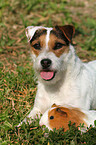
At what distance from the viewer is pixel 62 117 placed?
12.2 ft

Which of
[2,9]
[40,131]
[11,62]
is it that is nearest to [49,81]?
[40,131]

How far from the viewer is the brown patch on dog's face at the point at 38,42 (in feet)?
14.3

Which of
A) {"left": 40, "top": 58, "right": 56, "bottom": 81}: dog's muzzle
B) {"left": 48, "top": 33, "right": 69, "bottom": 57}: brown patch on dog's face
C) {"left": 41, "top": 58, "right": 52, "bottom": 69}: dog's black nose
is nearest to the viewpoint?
{"left": 41, "top": 58, "right": 52, "bottom": 69}: dog's black nose

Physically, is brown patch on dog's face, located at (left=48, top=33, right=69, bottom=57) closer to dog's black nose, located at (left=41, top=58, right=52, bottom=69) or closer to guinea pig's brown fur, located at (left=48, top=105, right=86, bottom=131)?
dog's black nose, located at (left=41, top=58, right=52, bottom=69)

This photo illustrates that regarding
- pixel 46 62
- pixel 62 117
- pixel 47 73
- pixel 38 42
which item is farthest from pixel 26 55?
pixel 62 117

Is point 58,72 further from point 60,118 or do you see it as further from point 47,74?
point 60,118

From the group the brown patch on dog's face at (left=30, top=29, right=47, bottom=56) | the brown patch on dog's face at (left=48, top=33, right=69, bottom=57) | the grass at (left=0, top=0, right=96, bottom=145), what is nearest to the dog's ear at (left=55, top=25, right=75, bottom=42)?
the brown patch on dog's face at (left=48, top=33, right=69, bottom=57)

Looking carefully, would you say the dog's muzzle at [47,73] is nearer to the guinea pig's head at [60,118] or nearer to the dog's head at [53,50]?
the dog's head at [53,50]

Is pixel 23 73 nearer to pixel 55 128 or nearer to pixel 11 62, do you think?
pixel 11 62

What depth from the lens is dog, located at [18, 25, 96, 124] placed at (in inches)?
169

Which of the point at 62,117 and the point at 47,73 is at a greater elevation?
the point at 47,73

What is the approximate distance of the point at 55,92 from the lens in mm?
4672

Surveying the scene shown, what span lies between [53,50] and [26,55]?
2.99 m

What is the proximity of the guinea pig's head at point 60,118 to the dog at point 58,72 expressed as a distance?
56cm
